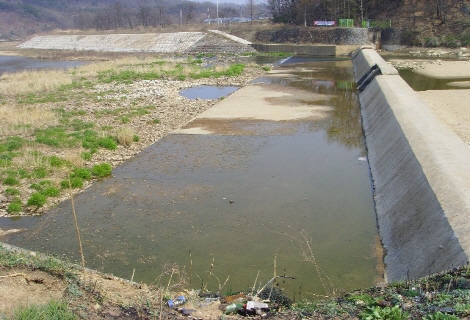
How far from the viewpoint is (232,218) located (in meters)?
9.99

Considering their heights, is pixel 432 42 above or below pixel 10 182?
above

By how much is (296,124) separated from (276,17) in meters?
55.4

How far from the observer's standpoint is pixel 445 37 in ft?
161

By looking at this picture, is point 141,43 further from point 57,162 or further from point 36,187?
point 36,187

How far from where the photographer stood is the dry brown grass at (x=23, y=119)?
1648 centimetres

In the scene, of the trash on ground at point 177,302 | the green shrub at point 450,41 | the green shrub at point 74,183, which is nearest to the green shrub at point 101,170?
the green shrub at point 74,183

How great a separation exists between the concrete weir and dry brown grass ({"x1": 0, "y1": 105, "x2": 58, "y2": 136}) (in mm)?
12072

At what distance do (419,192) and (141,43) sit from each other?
64.7 m

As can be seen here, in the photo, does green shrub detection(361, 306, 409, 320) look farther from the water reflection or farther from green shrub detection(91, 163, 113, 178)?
the water reflection

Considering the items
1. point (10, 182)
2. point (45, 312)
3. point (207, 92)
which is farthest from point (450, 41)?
point (45, 312)

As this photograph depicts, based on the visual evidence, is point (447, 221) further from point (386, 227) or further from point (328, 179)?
point (328, 179)

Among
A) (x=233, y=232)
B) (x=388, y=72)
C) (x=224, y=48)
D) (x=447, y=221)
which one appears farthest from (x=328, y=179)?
(x=224, y=48)

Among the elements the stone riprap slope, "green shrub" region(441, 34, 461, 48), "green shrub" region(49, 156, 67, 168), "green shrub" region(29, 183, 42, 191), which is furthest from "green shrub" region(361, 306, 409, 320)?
the stone riprap slope

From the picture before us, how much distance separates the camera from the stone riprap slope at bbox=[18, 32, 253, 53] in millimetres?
58844
